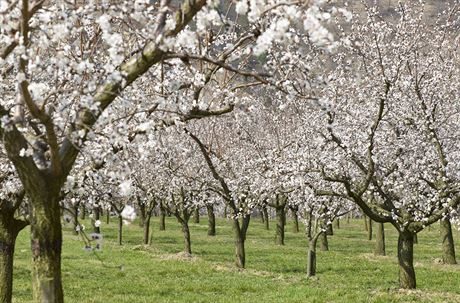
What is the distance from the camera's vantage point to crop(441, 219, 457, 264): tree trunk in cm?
3303

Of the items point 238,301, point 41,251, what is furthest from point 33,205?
point 238,301

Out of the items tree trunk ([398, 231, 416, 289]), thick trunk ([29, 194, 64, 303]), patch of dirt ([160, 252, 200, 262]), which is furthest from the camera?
patch of dirt ([160, 252, 200, 262])

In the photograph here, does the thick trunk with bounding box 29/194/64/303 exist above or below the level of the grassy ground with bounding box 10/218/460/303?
above

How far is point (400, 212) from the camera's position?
71.3 ft

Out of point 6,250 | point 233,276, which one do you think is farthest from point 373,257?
point 6,250

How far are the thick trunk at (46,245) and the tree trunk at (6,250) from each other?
25.3 feet

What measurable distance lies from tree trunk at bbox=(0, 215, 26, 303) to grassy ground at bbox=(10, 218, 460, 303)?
129 inches

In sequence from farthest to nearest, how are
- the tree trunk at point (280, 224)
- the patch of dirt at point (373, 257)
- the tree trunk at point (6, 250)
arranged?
the tree trunk at point (280, 224), the patch of dirt at point (373, 257), the tree trunk at point (6, 250)

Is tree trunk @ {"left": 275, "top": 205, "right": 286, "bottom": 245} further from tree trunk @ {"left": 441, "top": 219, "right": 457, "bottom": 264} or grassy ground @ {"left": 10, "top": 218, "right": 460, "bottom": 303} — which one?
tree trunk @ {"left": 441, "top": 219, "right": 457, "bottom": 264}

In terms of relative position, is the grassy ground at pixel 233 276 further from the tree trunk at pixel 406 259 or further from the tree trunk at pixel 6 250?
the tree trunk at pixel 6 250

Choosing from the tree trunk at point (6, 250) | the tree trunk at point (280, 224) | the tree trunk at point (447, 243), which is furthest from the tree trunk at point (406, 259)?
the tree trunk at point (280, 224)

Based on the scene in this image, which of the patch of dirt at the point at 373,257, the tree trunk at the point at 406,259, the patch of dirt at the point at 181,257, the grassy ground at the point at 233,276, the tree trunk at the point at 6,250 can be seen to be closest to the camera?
the tree trunk at the point at 6,250

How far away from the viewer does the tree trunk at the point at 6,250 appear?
15.4 metres

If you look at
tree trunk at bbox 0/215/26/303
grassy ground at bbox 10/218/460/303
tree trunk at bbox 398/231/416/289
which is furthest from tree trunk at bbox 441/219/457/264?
tree trunk at bbox 0/215/26/303
